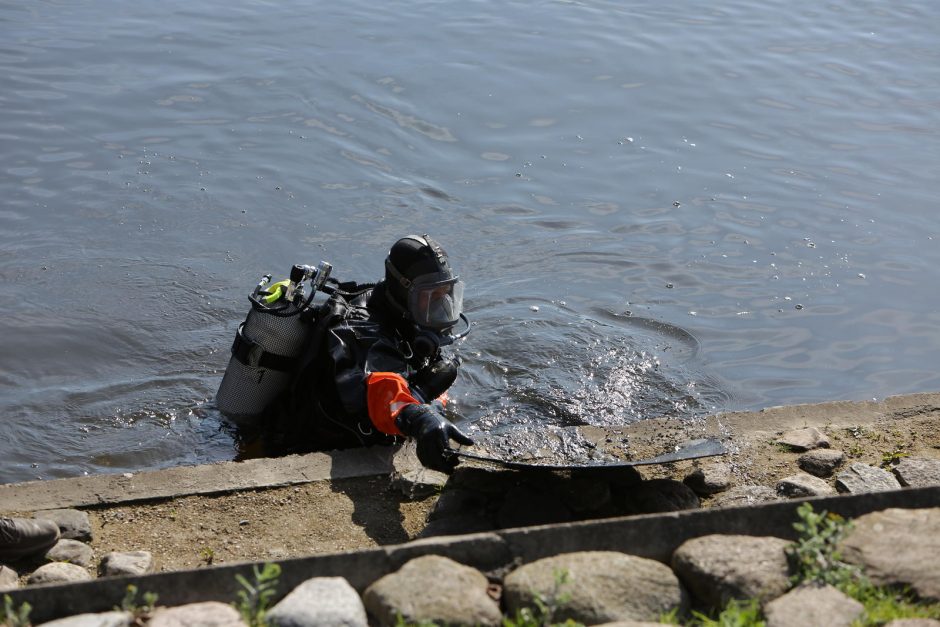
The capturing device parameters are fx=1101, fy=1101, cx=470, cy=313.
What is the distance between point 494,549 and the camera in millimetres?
3551

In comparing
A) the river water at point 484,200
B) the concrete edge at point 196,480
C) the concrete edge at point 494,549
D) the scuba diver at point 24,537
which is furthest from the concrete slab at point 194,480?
the concrete edge at point 494,549

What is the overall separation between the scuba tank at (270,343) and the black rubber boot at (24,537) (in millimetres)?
1504

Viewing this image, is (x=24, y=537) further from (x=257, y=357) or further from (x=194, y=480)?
(x=257, y=357)

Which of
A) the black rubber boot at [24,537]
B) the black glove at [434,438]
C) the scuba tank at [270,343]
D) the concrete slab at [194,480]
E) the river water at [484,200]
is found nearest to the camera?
the black rubber boot at [24,537]

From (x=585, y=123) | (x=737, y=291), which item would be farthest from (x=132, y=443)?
(x=585, y=123)

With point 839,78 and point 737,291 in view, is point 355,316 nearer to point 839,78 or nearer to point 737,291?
point 737,291

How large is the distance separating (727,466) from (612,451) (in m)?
0.56

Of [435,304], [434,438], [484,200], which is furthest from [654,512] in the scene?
[484,200]

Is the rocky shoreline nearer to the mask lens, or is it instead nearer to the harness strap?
the mask lens

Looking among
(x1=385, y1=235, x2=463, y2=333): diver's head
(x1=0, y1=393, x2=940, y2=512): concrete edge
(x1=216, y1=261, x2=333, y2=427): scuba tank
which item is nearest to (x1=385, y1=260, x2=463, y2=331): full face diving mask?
(x1=385, y1=235, x2=463, y2=333): diver's head

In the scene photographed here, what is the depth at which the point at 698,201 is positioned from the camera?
31.3 ft

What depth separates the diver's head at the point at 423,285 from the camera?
5.36m

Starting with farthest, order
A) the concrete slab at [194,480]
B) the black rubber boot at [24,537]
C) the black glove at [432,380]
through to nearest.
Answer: the black glove at [432,380]
the concrete slab at [194,480]
the black rubber boot at [24,537]

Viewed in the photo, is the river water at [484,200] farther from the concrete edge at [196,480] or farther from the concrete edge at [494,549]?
the concrete edge at [494,549]
